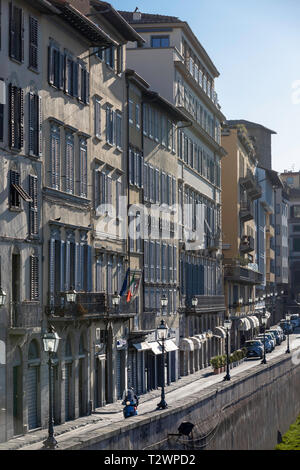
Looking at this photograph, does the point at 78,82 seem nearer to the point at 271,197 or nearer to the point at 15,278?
the point at 15,278

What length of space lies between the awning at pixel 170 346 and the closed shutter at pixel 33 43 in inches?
1074

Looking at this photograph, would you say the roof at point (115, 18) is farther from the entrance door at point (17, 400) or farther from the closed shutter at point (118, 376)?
the entrance door at point (17, 400)

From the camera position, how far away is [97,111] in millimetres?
54156

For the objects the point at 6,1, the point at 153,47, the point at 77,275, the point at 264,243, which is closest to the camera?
the point at 6,1

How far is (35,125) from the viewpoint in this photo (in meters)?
44.4

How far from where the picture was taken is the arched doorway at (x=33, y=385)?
43688 millimetres

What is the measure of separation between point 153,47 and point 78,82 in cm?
2562

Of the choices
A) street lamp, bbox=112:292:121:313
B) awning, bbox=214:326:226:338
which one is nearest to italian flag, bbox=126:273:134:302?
street lamp, bbox=112:292:121:313

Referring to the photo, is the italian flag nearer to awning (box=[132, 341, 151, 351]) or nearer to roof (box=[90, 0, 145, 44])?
awning (box=[132, 341, 151, 351])

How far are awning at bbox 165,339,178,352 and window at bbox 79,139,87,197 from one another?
1865cm

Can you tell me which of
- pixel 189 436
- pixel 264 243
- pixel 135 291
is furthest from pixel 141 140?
pixel 264 243

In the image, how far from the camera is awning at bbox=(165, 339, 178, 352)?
68188 millimetres

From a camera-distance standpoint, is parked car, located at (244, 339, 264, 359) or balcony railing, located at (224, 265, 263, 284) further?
balcony railing, located at (224, 265, 263, 284)

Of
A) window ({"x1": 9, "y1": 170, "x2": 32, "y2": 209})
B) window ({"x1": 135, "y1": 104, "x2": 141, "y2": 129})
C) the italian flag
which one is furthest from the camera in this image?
window ({"x1": 135, "y1": 104, "x2": 141, "y2": 129})
